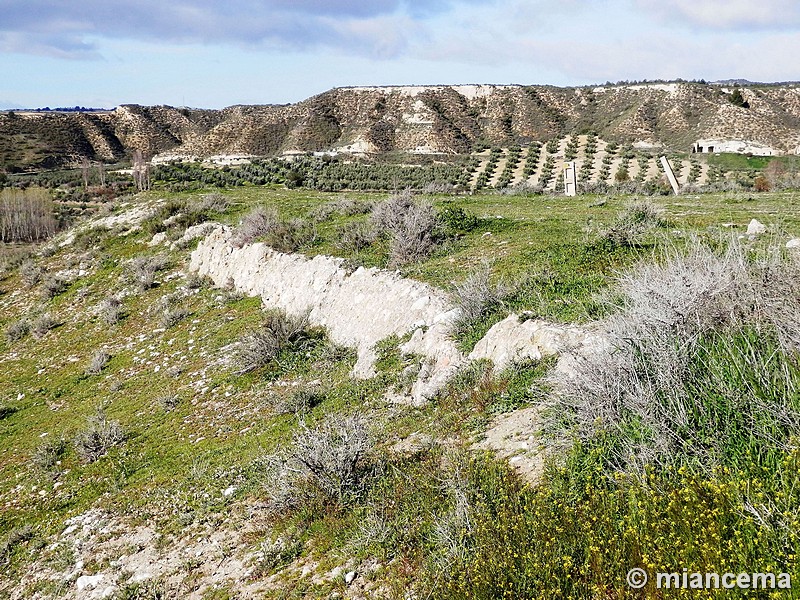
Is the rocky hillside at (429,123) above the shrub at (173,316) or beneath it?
above

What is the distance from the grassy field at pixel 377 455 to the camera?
3014 millimetres

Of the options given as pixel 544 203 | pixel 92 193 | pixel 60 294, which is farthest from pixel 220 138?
pixel 544 203

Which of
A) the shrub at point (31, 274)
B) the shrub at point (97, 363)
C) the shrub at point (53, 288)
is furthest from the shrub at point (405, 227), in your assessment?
the shrub at point (31, 274)

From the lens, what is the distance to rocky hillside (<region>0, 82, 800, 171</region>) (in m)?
63.7

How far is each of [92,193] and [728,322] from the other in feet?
175

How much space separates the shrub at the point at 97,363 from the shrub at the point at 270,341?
4042mm

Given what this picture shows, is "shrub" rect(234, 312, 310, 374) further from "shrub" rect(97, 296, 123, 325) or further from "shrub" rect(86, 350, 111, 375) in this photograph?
"shrub" rect(97, 296, 123, 325)

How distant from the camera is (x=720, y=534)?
2785 mm

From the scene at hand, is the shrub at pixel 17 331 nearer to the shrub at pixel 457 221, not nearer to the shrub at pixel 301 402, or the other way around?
the shrub at pixel 301 402

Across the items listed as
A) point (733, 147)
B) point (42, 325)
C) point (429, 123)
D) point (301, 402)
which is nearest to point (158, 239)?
point (42, 325)

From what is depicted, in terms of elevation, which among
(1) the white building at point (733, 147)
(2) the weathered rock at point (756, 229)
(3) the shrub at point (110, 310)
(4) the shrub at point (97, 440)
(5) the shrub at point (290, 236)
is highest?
(1) the white building at point (733, 147)

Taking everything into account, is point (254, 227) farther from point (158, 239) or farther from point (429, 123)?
point (429, 123)

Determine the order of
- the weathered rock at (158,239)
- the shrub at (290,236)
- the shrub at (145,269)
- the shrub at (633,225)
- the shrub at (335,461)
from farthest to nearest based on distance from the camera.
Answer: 1. the weathered rock at (158,239)
2. the shrub at (145,269)
3. the shrub at (290,236)
4. the shrub at (633,225)
5. the shrub at (335,461)

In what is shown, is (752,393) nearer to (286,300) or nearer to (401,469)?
(401,469)
